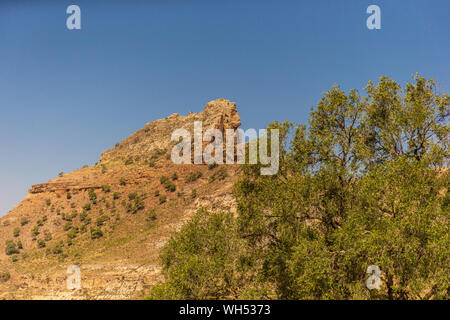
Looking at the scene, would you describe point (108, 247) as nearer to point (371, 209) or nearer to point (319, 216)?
point (319, 216)

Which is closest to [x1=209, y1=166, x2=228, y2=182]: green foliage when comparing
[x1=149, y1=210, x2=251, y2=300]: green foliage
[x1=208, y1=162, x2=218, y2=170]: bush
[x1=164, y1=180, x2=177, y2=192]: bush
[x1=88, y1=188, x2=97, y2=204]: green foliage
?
[x1=208, y1=162, x2=218, y2=170]: bush

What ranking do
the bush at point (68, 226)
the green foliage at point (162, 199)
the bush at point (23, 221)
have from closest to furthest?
the green foliage at point (162, 199)
the bush at point (68, 226)
the bush at point (23, 221)

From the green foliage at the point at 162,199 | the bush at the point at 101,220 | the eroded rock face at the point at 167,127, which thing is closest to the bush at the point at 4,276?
the bush at the point at 101,220

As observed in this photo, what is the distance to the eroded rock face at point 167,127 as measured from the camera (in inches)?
3538

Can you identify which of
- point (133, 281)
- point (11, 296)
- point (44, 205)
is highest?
point (44, 205)

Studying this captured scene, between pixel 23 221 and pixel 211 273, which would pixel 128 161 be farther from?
pixel 211 273

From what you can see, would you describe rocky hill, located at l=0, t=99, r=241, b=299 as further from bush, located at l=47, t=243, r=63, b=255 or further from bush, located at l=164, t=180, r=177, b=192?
bush, located at l=164, t=180, r=177, b=192

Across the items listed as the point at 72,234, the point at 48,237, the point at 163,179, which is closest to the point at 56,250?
the point at 72,234

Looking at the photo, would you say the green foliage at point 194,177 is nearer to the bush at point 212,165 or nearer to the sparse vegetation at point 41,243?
the bush at point 212,165

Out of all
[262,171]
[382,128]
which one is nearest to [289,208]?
[262,171]

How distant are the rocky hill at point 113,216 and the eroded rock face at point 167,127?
0.30 m
